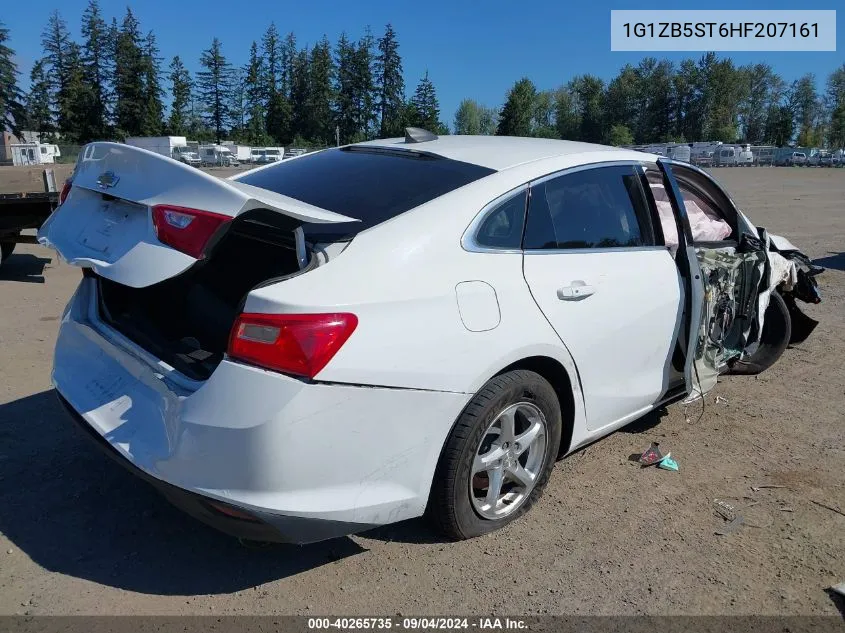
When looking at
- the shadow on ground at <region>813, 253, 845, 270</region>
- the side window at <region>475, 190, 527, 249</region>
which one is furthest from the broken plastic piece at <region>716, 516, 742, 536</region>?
the shadow on ground at <region>813, 253, 845, 270</region>

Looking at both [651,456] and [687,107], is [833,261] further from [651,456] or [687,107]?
[687,107]

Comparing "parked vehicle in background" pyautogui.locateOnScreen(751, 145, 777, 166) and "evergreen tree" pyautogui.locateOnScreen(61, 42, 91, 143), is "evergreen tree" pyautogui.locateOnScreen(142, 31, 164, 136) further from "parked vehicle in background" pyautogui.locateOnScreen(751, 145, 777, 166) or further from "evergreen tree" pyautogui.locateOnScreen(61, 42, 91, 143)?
"parked vehicle in background" pyautogui.locateOnScreen(751, 145, 777, 166)

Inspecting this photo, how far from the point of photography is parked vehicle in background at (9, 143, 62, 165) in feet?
168

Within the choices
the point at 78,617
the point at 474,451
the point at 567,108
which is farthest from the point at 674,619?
the point at 567,108

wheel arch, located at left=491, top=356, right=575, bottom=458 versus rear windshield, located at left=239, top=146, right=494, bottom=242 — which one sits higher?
rear windshield, located at left=239, top=146, right=494, bottom=242

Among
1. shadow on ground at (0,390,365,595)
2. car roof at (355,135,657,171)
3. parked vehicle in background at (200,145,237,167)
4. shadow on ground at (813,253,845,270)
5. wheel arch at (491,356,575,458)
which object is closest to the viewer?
shadow on ground at (0,390,365,595)

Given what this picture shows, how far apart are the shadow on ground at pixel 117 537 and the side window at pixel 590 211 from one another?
65.8 inches

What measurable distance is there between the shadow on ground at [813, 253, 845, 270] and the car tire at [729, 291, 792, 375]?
5201mm

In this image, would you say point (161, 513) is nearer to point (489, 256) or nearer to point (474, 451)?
point (474, 451)

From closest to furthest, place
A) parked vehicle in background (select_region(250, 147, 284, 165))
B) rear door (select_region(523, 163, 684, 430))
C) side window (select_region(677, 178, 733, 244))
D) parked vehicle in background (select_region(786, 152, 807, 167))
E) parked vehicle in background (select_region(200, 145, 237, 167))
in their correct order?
rear door (select_region(523, 163, 684, 430)) → side window (select_region(677, 178, 733, 244)) → parked vehicle in background (select_region(200, 145, 237, 167)) → parked vehicle in background (select_region(250, 147, 284, 165)) → parked vehicle in background (select_region(786, 152, 807, 167))

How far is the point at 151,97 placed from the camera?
286 ft

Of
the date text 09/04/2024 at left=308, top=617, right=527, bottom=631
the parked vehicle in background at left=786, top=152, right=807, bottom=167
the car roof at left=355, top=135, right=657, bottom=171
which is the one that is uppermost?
the parked vehicle in background at left=786, top=152, right=807, bottom=167

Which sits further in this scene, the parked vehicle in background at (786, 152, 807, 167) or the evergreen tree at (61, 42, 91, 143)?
the evergreen tree at (61, 42, 91, 143)

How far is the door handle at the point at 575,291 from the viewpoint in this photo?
2.92 meters
